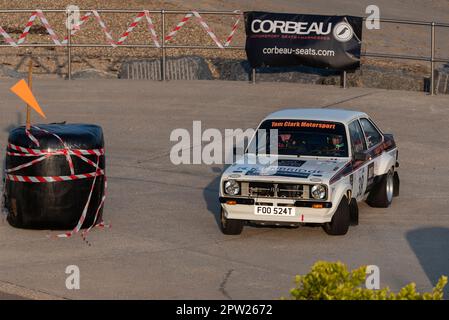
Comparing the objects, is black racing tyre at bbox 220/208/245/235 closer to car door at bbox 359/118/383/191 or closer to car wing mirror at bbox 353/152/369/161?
car wing mirror at bbox 353/152/369/161

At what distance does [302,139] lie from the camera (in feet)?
50.1

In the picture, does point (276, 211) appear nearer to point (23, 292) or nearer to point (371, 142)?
point (371, 142)

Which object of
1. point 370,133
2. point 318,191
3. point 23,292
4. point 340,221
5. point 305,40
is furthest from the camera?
point 305,40

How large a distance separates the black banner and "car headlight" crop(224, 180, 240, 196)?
1061cm

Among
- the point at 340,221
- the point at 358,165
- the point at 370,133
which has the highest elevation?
the point at 370,133

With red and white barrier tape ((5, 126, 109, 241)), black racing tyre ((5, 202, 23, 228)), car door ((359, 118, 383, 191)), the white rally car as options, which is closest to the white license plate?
the white rally car

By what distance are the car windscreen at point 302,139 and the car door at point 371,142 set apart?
73cm

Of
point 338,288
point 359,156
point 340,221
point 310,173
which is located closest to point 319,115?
point 359,156

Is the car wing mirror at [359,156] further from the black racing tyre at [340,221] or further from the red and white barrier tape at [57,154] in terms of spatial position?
the red and white barrier tape at [57,154]

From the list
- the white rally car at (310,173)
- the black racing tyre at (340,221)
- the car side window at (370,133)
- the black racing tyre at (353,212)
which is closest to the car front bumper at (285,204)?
the white rally car at (310,173)

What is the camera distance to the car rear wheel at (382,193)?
16.0 m

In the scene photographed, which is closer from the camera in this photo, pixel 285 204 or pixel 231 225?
pixel 285 204

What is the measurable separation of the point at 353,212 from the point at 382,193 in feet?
4.65
